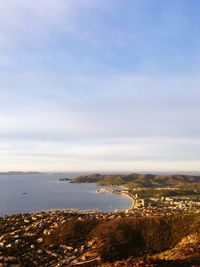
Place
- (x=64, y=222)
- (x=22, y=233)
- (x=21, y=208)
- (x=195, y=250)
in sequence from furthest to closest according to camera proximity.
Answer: (x=21, y=208)
(x=64, y=222)
(x=22, y=233)
(x=195, y=250)

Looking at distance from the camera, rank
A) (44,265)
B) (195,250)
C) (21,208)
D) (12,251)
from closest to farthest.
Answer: (195,250) < (44,265) < (12,251) < (21,208)

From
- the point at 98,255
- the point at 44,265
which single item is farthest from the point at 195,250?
the point at 44,265

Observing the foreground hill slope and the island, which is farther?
the foreground hill slope

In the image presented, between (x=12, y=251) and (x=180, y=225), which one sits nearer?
(x=12, y=251)

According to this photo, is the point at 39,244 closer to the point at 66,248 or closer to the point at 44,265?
the point at 66,248

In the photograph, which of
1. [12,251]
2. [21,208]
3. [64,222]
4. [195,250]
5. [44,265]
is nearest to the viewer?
[195,250]

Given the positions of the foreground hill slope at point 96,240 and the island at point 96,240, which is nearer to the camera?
the island at point 96,240

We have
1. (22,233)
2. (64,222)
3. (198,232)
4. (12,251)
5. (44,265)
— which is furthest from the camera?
(64,222)

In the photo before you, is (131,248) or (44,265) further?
(131,248)

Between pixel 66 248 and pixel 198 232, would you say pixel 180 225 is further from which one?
pixel 66 248

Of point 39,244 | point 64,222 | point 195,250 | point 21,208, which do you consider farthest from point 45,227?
point 21,208
